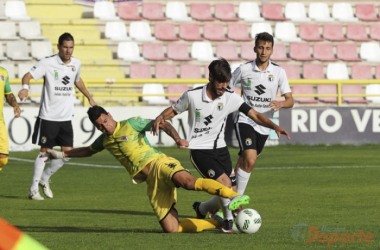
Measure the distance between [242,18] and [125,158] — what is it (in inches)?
748

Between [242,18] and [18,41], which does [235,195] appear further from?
[242,18]

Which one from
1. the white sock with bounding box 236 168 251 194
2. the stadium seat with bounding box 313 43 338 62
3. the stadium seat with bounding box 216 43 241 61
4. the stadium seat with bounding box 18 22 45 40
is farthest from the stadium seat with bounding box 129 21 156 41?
the white sock with bounding box 236 168 251 194

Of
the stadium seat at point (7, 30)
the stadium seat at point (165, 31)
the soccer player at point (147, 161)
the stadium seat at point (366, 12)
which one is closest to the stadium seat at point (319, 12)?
the stadium seat at point (366, 12)

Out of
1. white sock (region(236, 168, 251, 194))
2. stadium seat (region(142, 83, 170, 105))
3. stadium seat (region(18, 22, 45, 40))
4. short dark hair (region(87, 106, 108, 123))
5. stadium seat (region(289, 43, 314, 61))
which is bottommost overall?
stadium seat (region(142, 83, 170, 105))

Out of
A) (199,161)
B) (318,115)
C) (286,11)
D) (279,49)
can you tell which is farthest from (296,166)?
(286,11)

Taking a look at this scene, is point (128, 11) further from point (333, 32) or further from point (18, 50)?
point (333, 32)

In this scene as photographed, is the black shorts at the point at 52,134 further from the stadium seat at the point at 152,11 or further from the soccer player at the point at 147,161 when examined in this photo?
the stadium seat at the point at 152,11

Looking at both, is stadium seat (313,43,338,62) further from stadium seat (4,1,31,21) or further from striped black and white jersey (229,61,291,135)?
striped black and white jersey (229,61,291,135)

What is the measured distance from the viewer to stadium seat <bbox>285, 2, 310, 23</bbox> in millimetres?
26375

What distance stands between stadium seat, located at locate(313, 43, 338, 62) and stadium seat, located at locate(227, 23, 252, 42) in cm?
215

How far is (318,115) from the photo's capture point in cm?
1986

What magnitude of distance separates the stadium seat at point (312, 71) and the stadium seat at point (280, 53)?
63 cm

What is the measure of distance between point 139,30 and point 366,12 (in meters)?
7.95

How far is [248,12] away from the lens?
1020 inches
